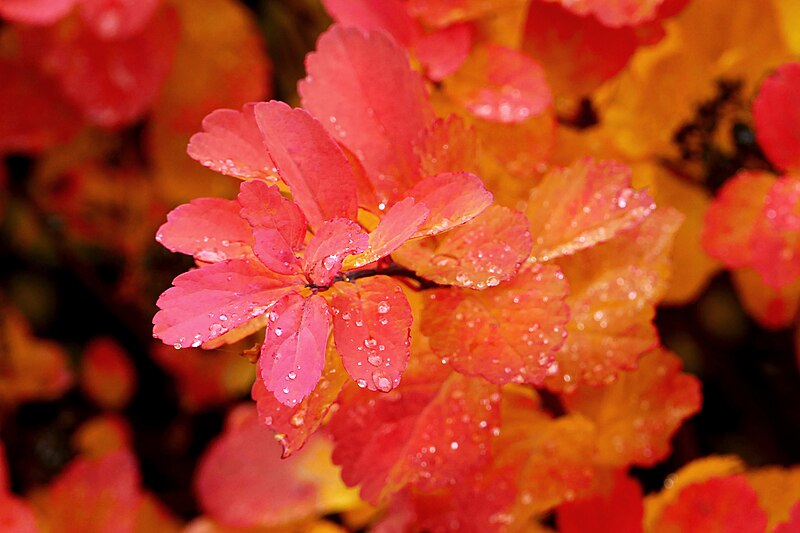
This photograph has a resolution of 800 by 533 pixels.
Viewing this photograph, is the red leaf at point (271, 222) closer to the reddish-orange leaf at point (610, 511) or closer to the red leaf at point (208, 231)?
the red leaf at point (208, 231)

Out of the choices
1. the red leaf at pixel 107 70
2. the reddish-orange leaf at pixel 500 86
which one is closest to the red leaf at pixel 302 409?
the reddish-orange leaf at pixel 500 86

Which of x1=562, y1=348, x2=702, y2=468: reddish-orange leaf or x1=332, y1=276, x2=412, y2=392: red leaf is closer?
x1=332, y1=276, x2=412, y2=392: red leaf

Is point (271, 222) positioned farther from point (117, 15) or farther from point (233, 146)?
point (117, 15)

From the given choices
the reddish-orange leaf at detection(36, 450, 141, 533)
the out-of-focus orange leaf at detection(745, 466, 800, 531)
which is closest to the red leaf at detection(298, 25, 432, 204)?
the out-of-focus orange leaf at detection(745, 466, 800, 531)

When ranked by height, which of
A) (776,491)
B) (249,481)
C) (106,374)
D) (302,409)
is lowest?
(106,374)

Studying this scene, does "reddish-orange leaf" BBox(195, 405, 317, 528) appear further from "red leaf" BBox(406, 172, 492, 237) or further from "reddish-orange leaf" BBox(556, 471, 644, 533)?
"red leaf" BBox(406, 172, 492, 237)

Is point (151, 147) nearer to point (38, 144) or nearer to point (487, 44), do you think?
point (38, 144)

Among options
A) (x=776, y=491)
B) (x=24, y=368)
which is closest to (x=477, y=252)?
(x=776, y=491)
